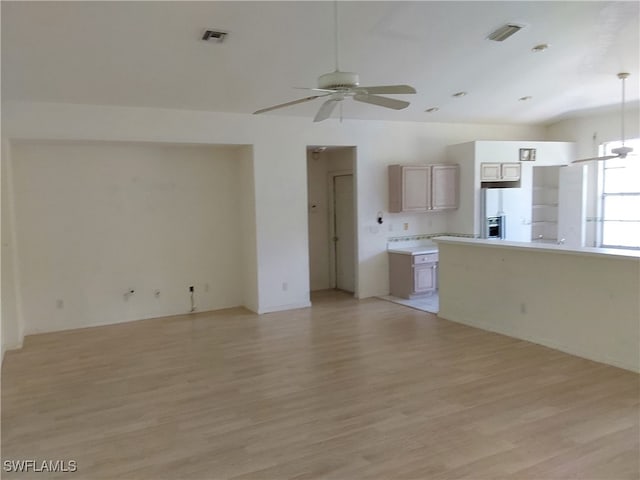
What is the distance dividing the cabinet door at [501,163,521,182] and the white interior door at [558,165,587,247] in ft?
3.55

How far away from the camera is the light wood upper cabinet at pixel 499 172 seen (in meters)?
7.77

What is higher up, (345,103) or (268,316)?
(345,103)

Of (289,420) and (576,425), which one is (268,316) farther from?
(576,425)

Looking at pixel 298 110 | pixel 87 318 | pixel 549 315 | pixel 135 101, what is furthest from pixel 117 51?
pixel 549 315

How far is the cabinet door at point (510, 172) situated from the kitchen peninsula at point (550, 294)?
8.08ft

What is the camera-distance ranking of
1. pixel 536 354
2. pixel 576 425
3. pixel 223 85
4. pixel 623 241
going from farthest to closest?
pixel 623 241 < pixel 223 85 < pixel 536 354 < pixel 576 425

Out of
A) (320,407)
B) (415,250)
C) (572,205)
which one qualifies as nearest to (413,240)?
(415,250)

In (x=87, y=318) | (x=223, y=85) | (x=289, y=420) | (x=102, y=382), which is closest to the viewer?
(x=289, y=420)

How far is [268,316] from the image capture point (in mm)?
6645

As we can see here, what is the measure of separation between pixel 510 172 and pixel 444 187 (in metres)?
1.18

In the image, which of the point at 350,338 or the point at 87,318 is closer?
the point at 350,338

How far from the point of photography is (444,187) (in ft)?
25.7

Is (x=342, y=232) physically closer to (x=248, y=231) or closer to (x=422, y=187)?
(x=422, y=187)

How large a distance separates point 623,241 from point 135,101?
803 cm
